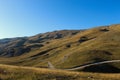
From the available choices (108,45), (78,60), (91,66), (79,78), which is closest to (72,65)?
(78,60)

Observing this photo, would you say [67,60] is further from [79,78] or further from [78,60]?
[79,78]

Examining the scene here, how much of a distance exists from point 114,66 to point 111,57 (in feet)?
59.5

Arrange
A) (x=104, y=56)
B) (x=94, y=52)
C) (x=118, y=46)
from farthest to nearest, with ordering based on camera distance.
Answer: (x=118, y=46) → (x=94, y=52) → (x=104, y=56)

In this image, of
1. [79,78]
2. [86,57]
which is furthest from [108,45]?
[79,78]

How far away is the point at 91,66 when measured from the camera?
345ft

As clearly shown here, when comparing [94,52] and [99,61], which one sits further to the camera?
[94,52]

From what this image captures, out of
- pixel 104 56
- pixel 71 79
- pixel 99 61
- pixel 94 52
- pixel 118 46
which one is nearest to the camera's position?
pixel 71 79

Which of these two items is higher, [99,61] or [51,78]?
[51,78]

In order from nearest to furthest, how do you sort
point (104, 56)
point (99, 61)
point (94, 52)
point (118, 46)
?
point (99, 61) → point (104, 56) → point (94, 52) → point (118, 46)

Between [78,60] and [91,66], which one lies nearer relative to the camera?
[91,66]

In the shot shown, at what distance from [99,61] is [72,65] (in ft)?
44.6

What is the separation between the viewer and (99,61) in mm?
117938

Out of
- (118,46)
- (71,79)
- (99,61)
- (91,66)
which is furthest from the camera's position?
(118,46)

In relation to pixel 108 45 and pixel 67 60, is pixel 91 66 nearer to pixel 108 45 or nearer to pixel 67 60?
pixel 67 60
